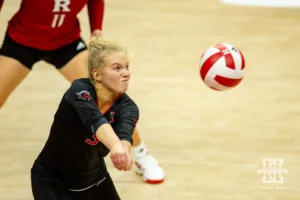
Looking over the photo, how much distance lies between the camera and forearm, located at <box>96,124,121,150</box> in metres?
2.77

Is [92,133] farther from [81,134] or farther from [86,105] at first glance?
[86,105]

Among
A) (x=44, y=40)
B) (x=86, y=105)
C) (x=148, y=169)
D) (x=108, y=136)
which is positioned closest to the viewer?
(x=108, y=136)

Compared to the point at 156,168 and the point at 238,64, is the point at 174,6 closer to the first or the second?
the point at 156,168

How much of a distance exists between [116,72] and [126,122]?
8.7 inches

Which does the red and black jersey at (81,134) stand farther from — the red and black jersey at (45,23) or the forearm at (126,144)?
the red and black jersey at (45,23)

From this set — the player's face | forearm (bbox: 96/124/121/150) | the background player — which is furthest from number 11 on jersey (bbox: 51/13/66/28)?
forearm (bbox: 96/124/121/150)

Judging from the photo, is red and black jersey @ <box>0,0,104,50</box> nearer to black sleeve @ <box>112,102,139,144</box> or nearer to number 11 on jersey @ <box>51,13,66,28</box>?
number 11 on jersey @ <box>51,13,66,28</box>

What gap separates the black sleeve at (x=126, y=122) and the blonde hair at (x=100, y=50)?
207 millimetres

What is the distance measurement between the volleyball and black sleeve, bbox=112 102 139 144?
1.02 meters

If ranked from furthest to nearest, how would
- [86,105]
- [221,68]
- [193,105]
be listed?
[193,105], [221,68], [86,105]

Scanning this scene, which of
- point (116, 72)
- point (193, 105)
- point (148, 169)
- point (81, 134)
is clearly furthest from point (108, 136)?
point (193, 105)

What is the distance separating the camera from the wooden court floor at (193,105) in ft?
15.6

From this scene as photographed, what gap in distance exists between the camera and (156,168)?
479 centimetres

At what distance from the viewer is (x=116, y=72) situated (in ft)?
9.82
